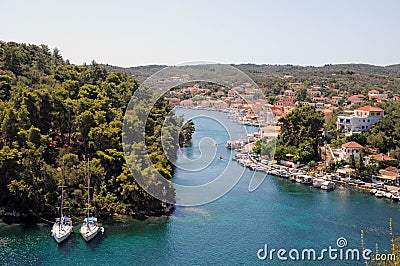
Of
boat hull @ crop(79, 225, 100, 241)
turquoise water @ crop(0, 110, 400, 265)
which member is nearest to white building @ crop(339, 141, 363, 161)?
turquoise water @ crop(0, 110, 400, 265)

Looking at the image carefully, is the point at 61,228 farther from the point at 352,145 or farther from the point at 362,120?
the point at 362,120

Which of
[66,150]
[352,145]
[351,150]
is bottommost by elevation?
[351,150]

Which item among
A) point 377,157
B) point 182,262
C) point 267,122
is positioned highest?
point 267,122

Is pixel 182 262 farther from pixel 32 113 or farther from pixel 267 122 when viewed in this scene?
pixel 32 113

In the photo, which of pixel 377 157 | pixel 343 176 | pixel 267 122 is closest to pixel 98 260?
pixel 267 122

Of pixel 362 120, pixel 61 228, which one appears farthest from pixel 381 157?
pixel 61 228

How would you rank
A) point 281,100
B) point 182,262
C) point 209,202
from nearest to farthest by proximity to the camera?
point 182,262 < point 209,202 < point 281,100

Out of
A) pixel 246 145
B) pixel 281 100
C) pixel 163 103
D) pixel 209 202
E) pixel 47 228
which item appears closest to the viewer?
pixel 47 228
